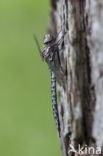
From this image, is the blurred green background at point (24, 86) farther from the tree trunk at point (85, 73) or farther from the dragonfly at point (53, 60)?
the tree trunk at point (85, 73)

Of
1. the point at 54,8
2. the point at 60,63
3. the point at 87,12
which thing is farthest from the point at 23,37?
the point at 87,12

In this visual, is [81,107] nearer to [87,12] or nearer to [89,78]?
[89,78]

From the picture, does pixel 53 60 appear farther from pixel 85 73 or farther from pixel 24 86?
pixel 24 86

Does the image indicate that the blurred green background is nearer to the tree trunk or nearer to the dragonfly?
the dragonfly

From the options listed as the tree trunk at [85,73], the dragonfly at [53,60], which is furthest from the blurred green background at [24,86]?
the tree trunk at [85,73]

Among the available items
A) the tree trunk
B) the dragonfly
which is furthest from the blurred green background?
the tree trunk

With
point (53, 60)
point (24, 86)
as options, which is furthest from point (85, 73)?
point (24, 86)
